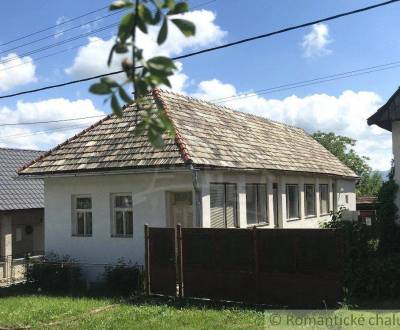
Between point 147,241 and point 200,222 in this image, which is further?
point 200,222

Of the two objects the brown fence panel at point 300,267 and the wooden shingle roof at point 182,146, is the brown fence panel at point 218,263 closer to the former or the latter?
the brown fence panel at point 300,267

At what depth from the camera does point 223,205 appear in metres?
15.0

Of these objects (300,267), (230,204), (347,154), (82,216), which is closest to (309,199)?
(230,204)

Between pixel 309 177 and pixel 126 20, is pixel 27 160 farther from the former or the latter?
pixel 126 20

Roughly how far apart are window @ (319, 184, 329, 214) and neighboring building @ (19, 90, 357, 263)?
428 cm

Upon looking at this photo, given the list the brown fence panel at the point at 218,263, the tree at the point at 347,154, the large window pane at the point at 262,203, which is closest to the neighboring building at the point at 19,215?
the large window pane at the point at 262,203

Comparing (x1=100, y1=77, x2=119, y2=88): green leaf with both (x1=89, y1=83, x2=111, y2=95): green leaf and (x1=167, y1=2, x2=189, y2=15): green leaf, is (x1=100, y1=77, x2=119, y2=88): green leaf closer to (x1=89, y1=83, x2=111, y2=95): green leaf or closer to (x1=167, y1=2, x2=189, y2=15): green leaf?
(x1=89, y1=83, x2=111, y2=95): green leaf

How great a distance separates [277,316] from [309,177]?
12.6 meters

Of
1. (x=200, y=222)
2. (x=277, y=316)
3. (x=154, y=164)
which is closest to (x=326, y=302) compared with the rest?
(x=277, y=316)

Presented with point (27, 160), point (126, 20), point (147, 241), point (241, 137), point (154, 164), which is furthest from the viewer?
point (27, 160)

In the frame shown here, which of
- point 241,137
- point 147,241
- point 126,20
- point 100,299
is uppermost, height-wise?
point 241,137

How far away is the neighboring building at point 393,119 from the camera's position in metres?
13.3

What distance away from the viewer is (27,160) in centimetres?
2586

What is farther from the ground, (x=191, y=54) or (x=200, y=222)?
(x=191, y=54)
